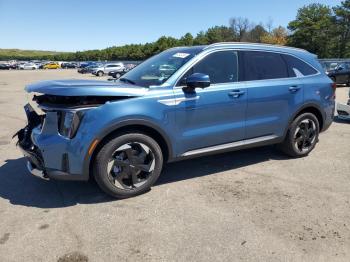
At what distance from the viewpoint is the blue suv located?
3668mm

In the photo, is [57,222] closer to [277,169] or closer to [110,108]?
[110,108]

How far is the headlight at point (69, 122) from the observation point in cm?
359

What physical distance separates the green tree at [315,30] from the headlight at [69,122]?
219 feet

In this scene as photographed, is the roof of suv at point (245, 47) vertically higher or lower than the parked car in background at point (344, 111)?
higher

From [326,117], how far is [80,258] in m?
4.57

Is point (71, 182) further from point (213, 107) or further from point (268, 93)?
point (268, 93)

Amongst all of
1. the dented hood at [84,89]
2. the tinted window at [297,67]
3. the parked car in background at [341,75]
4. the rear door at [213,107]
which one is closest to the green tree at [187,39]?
the parked car in background at [341,75]

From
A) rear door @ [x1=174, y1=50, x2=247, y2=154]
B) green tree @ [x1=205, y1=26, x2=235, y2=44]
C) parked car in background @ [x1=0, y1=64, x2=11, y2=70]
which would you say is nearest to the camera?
rear door @ [x1=174, y1=50, x2=247, y2=154]

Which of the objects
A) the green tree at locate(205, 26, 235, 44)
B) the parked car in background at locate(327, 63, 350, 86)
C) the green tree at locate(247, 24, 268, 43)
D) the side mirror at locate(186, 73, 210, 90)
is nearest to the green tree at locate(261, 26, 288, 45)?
the green tree at locate(247, 24, 268, 43)

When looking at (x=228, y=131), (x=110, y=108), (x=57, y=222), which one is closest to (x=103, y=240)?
(x=57, y=222)

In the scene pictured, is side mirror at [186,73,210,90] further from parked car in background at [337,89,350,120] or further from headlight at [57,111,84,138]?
parked car in background at [337,89,350,120]

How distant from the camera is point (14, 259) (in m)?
2.89

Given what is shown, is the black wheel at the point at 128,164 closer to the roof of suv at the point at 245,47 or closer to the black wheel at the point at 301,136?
the roof of suv at the point at 245,47

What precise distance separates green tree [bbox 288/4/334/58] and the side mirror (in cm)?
6583
